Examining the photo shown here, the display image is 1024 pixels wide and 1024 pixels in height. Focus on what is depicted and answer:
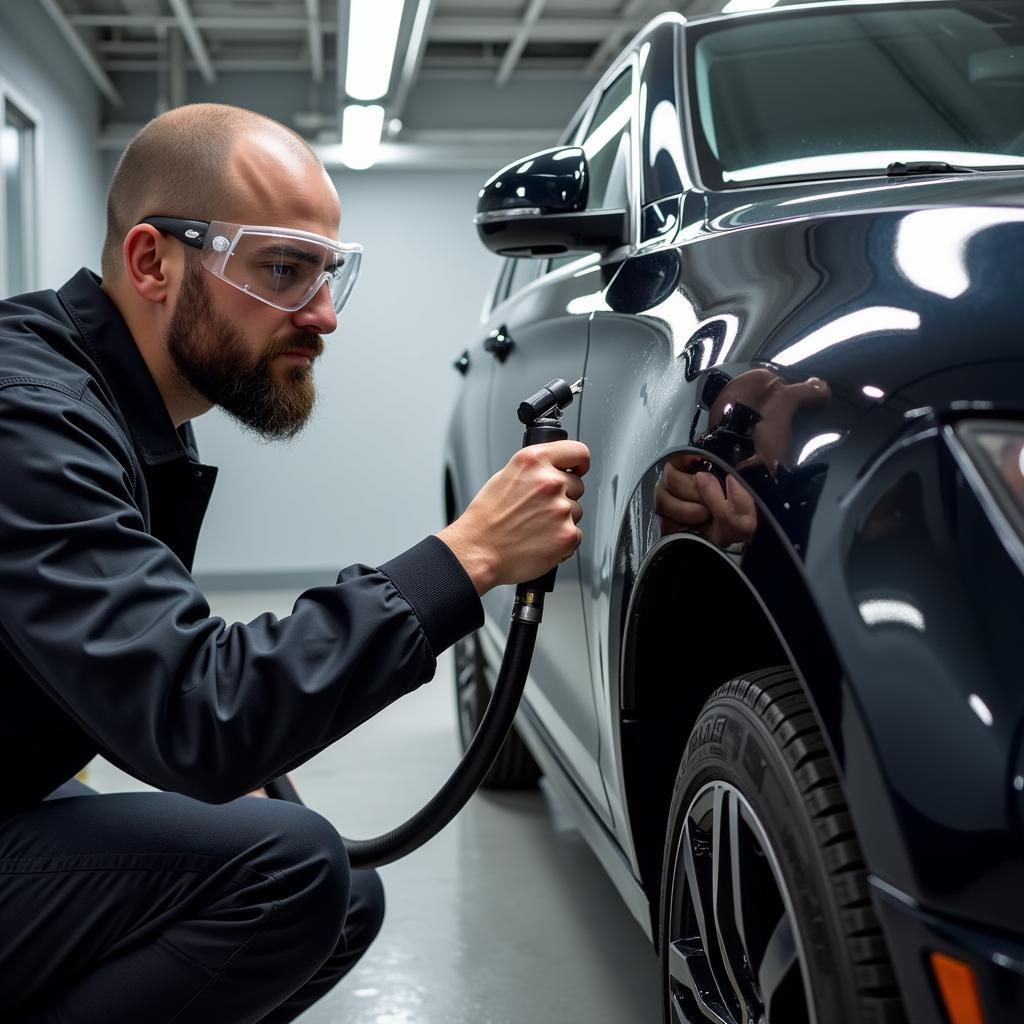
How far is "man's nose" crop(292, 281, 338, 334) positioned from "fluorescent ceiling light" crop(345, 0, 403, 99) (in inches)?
152

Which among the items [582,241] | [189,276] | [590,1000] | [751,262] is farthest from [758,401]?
[590,1000]

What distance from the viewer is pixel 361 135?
7000mm

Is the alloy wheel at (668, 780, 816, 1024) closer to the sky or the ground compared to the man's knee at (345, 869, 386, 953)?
closer to the sky

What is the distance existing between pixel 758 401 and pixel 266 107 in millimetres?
7881

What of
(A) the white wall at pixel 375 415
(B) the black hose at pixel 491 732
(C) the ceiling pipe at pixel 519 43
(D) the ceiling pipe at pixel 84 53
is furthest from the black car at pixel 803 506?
(A) the white wall at pixel 375 415

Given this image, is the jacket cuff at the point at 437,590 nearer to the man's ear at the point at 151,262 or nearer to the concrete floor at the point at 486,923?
the man's ear at the point at 151,262

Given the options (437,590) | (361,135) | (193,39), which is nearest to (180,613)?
(437,590)

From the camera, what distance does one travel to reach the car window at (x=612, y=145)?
6.13 ft

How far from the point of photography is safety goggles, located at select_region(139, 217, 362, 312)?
136cm

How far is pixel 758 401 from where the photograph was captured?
0.97m

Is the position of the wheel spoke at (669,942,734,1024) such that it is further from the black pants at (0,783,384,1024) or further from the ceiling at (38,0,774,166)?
the ceiling at (38,0,774,166)

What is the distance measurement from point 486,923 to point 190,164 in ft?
5.10

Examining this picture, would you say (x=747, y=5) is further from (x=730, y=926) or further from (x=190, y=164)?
(x=730, y=926)

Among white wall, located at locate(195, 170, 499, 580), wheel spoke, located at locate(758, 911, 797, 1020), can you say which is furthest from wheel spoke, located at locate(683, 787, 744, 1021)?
white wall, located at locate(195, 170, 499, 580)
